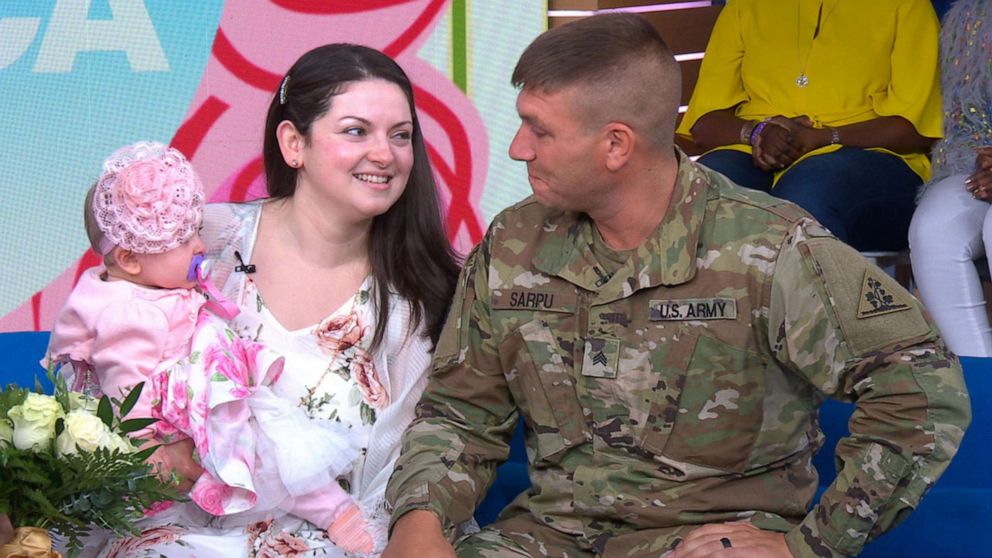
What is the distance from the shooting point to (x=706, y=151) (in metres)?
3.89

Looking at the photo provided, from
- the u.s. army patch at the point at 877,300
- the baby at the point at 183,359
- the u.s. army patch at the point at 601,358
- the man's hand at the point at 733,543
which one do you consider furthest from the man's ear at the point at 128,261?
the u.s. army patch at the point at 877,300

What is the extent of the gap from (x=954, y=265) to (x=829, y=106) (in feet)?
2.15

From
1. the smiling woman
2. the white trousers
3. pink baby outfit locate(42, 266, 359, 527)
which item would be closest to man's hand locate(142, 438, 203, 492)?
pink baby outfit locate(42, 266, 359, 527)

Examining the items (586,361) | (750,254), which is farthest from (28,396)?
(750,254)

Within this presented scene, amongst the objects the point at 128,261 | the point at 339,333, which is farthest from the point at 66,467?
the point at 339,333

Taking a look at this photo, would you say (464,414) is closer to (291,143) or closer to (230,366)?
(230,366)

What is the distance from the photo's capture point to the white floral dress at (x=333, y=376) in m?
2.21

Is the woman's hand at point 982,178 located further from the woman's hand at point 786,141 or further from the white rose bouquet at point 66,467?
the white rose bouquet at point 66,467

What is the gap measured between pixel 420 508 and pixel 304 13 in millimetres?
2286

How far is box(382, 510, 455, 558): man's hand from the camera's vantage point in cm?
190

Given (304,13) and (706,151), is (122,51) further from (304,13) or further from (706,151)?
(706,151)

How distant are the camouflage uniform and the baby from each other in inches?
8.4

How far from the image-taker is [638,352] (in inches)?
80.4

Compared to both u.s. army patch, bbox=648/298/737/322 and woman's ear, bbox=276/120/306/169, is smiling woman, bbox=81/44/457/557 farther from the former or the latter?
u.s. army patch, bbox=648/298/737/322
